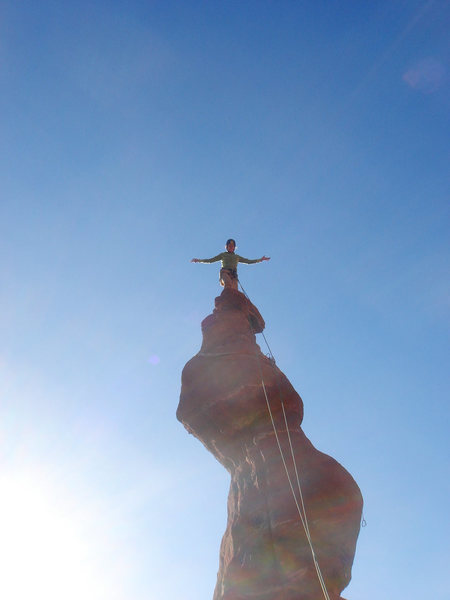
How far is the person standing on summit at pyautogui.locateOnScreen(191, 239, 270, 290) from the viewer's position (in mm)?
22844

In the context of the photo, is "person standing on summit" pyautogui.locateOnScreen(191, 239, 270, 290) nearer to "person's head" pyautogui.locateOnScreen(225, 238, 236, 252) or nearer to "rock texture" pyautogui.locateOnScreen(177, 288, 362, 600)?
"person's head" pyautogui.locateOnScreen(225, 238, 236, 252)

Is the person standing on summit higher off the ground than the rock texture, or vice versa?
the person standing on summit

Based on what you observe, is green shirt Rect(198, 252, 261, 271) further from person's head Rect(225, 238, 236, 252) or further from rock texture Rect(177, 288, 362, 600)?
rock texture Rect(177, 288, 362, 600)

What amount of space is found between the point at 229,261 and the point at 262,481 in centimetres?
1147

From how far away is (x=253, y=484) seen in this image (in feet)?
48.7

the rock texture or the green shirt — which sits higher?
the green shirt

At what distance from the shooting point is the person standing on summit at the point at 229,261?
22.8 m

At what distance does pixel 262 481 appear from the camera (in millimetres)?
14648

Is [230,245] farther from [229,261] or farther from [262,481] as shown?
[262,481]

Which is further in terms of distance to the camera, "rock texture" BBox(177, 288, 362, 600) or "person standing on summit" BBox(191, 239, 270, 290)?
"person standing on summit" BBox(191, 239, 270, 290)

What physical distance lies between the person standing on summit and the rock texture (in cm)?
386

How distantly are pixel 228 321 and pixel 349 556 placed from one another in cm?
930

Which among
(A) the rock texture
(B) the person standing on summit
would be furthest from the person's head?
(A) the rock texture

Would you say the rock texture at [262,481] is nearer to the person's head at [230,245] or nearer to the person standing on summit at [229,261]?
the person standing on summit at [229,261]
